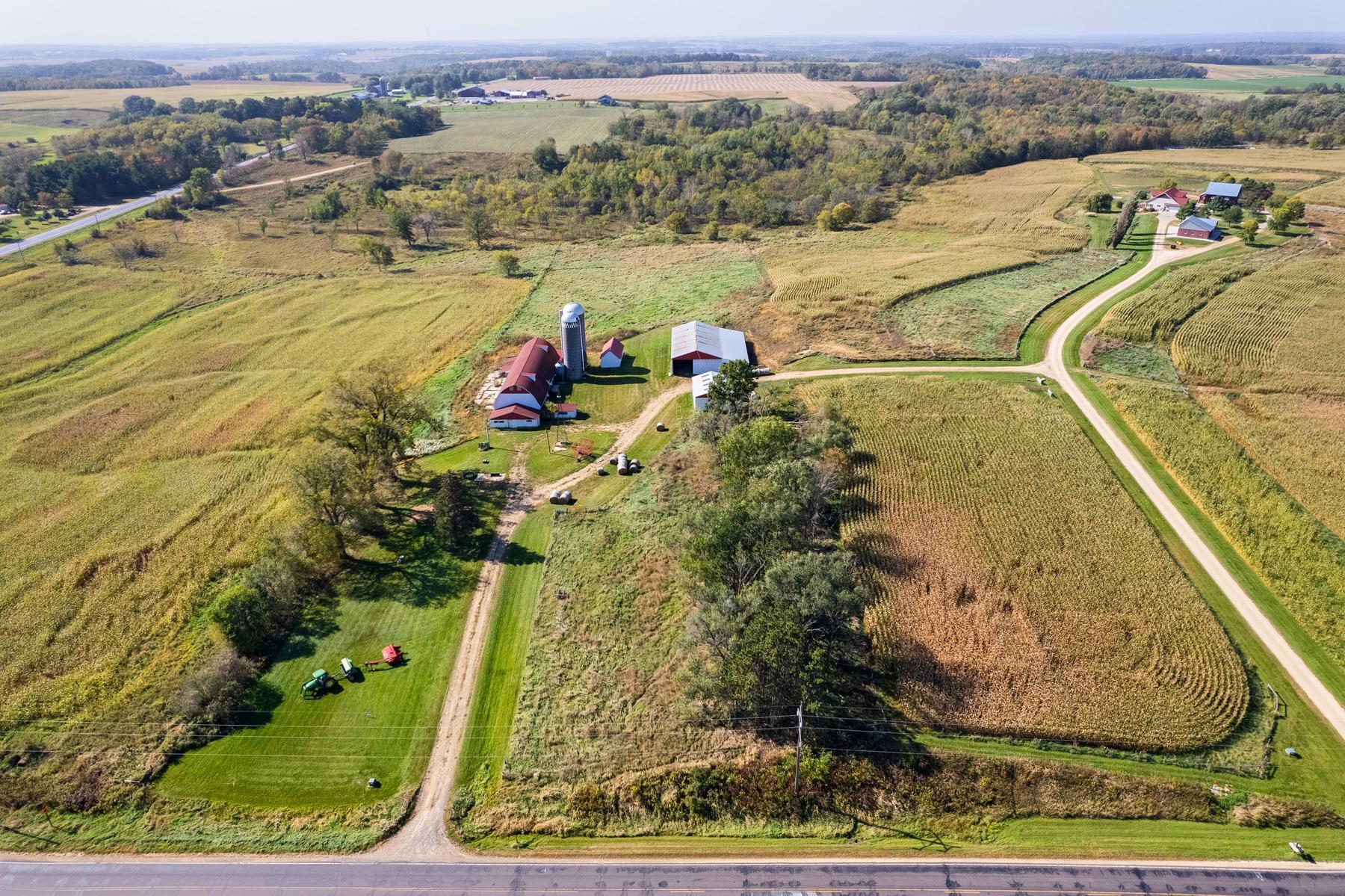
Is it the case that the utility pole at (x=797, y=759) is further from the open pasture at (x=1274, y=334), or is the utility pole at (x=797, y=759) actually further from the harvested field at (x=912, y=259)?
the open pasture at (x=1274, y=334)

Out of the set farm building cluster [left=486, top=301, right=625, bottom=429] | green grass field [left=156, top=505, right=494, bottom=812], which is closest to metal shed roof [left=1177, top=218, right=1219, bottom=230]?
farm building cluster [left=486, top=301, right=625, bottom=429]

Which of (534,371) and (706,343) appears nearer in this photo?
(534,371)

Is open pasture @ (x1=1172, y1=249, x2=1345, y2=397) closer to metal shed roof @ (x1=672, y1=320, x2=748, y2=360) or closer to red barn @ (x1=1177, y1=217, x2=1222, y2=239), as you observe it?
red barn @ (x1=1177, y1=217, x2=1222, y2=239)

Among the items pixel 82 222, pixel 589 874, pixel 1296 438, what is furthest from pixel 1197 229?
pixel 82 222

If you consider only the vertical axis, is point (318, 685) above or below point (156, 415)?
below

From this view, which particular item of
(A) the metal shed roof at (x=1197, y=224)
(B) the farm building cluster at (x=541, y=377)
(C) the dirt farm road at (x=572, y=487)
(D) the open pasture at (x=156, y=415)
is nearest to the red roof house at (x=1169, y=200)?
(A) the metal shed roof at (x=1197, y=224)

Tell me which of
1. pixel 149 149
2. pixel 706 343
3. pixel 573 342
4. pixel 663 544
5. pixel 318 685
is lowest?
pixel 318 685

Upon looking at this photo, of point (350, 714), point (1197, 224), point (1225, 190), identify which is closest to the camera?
point (350, 714)

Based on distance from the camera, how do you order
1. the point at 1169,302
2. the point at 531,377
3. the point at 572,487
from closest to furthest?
1. the point at 572,487
2. the point at 531,377
3. the point at 1169,302

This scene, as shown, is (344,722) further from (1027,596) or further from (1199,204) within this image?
(1199,204)
